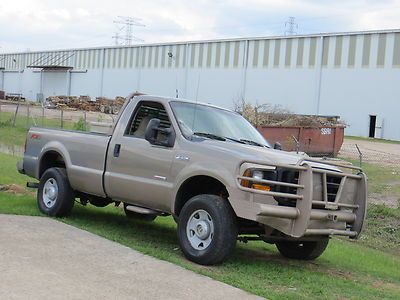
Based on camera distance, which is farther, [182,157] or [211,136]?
[211,136]

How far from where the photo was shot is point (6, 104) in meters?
63.6

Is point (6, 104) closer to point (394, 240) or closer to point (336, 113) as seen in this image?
point (336, 113)

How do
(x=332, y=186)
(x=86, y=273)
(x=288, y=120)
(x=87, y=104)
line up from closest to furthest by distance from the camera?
(x=86, y=273), (x=332, y=186), (x=288, y=120), (x=87, y=104)

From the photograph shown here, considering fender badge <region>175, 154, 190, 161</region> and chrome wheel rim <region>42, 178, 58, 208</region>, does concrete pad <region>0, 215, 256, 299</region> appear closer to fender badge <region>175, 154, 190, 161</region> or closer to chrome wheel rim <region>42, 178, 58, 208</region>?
fender badge <region>175, 154, 190, 161</region>

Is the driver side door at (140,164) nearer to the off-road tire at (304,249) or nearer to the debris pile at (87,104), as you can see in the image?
the off-road tire at (304,249)

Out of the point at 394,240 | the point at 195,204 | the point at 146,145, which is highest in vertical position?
the point at 146,145

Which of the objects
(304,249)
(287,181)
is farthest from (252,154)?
(304,249)

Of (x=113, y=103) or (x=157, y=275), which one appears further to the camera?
(x=113, y=103)

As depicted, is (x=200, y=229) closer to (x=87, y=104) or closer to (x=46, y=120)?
(x=46, y=120)

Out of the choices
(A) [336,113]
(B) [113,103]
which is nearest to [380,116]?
(A) [336,113]

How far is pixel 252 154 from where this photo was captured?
677cm

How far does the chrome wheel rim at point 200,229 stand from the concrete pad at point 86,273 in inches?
18.8

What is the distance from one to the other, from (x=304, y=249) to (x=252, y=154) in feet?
6.24

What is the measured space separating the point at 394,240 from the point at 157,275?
6.52m
